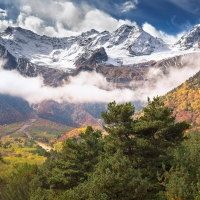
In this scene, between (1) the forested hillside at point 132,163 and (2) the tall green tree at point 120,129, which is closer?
(1) the forested hillside at point 132,163

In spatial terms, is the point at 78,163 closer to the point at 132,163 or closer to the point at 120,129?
the point at 120,129

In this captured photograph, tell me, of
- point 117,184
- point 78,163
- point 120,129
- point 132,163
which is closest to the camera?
point 117,184

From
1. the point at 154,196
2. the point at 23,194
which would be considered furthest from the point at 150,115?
the point at 23,194

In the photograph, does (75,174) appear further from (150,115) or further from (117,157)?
(117,157)

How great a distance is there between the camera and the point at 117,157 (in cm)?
2505

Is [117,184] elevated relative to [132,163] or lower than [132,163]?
lower

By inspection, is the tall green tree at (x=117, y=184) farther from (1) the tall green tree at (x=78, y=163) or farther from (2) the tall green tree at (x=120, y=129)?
(1) the tall green tree at (x=78, y=163)

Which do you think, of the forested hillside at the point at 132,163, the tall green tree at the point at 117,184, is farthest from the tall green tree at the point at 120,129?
the tall green tree at the point at 117,184

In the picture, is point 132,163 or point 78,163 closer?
point 132,163

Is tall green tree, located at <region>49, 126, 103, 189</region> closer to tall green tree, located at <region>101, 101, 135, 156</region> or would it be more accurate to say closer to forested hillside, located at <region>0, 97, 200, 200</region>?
forested hillside, located at <region>0, 97, 200, 200</region>

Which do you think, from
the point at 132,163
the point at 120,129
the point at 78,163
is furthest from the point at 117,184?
the point at 78,163

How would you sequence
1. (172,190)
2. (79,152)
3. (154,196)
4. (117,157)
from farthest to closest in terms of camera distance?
(79,152)
(154,196)
(117,157)
(172,190)

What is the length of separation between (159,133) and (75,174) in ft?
51.5

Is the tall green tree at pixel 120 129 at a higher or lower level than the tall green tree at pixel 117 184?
higher
